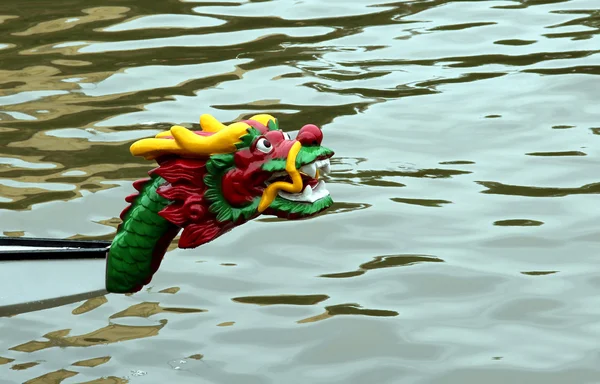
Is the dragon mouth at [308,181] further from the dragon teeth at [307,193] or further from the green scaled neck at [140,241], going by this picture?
the green scaled neck at [140,241]

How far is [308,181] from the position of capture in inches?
119

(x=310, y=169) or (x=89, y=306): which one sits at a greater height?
(x=310, y=169)

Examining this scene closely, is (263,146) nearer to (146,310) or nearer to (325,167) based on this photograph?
(325,167)

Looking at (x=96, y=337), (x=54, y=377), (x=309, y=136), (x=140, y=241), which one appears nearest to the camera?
(x=309, y=136)

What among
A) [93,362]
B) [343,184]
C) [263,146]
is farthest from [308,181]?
[343,184]

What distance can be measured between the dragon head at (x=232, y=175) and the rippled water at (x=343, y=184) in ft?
2.67

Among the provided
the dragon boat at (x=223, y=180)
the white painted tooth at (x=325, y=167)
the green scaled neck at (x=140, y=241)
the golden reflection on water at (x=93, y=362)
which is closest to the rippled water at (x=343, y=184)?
the golden reflection on water at (x=93, y=362)

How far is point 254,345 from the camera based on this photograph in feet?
12.9

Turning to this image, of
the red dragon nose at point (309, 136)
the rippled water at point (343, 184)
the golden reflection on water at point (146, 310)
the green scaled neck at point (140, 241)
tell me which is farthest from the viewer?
the golden reflection on water at point (146, 310)

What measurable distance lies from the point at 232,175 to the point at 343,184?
2.41m

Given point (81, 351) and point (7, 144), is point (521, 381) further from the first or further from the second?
point (7, 144)

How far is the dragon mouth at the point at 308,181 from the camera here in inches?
118

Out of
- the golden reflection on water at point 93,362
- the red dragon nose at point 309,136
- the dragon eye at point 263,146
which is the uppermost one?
the red dragon nose at point 309,136

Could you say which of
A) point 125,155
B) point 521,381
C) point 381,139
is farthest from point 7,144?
point 521,381
